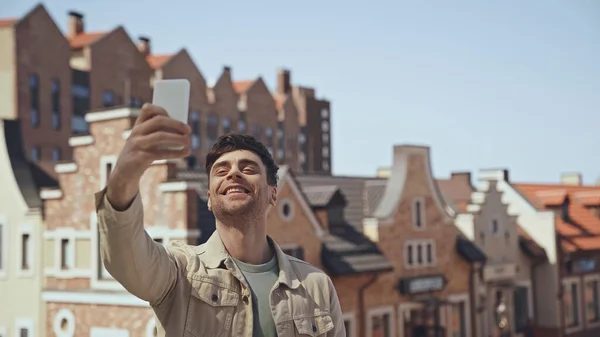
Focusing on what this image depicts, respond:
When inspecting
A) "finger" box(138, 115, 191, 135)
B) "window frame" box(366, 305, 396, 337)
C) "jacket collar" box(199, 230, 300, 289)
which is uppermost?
"finger" box(138, 115, 191, 135)

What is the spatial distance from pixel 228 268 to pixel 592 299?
33.9 metres

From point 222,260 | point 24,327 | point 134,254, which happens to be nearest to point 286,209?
point 24,327

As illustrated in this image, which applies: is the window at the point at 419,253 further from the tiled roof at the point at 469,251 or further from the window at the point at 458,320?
the window at the point at 458,320

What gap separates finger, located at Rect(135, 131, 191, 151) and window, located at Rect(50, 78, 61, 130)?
38578mm

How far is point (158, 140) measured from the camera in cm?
275

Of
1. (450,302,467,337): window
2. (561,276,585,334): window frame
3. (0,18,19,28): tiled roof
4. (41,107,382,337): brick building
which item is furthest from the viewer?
(0,18,19,28): tiled roof

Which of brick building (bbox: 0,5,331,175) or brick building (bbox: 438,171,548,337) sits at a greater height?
brick building (bbox: 0,5,331,175)

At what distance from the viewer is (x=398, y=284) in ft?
75.5

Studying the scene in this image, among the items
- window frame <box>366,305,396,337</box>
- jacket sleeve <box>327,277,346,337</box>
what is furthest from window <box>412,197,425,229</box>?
jacket sleeve <box>327,277,346,337</box>

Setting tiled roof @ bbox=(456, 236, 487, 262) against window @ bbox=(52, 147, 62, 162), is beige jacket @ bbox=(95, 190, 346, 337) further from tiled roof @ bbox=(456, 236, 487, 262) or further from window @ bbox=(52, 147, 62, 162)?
window @ bbox=(52, 147, 62, 162)

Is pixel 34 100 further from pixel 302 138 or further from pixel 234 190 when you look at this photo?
pixel 234 190

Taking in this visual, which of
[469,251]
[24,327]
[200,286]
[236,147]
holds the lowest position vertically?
[24,327]

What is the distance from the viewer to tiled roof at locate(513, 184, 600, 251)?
105 feet

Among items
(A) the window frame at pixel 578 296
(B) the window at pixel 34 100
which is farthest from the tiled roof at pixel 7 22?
(A) the window frame at pixel 578 296
